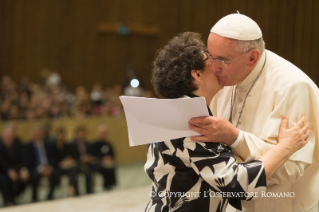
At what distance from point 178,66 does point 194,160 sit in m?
0.40

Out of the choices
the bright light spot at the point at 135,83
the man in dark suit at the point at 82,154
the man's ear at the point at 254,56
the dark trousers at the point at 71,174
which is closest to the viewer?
the man's ear at the point at 254,56

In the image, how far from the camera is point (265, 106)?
2.22 meters

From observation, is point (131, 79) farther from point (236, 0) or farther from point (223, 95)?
point (223, 95)

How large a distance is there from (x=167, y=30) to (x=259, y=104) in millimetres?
12197

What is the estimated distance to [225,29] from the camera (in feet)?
6.85

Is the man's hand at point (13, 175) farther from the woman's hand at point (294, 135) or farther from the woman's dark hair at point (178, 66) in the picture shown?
the woman's hand at point (294, 135)

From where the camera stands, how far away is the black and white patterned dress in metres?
1.79

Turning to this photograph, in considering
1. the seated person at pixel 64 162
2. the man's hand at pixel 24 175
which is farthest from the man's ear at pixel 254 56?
the seated person at pixel 64 162

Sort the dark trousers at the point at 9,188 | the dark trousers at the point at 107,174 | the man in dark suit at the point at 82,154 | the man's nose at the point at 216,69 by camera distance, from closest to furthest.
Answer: the man's nose at the point at 216,69
the dark trousers at the point at 9,188
the man in dark suit at the point at 82,154
the dark trousers at the point at 107,174

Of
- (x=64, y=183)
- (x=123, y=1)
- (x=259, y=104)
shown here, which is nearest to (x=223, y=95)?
(x=259, y=104)

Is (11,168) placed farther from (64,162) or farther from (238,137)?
(238,137)

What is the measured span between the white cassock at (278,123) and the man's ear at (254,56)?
0.06m

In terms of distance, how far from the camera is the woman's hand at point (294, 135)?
77.0 inches

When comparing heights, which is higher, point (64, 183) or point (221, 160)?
point (221, 160)
